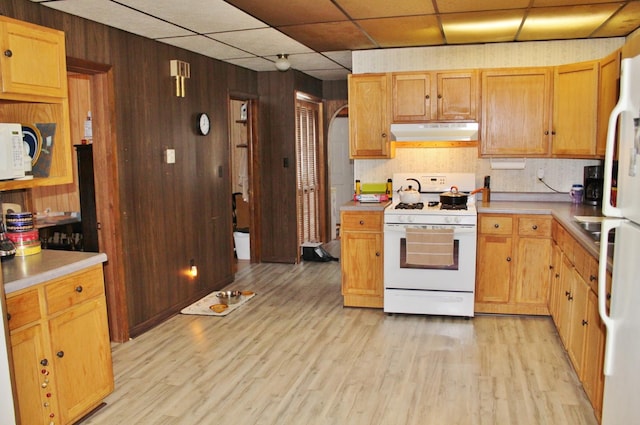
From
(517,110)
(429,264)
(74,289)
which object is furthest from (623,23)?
(74,289)

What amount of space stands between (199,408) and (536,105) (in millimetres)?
3590

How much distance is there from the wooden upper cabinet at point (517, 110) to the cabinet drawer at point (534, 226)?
65 cm

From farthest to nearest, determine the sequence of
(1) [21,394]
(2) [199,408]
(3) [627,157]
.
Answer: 1. (2) [199,408]
2. (1) [21,394]
3. (3) [627,157]

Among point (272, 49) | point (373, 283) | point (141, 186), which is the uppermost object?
point (272, 49)

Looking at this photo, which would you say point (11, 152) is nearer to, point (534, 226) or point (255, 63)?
point (255, 63)

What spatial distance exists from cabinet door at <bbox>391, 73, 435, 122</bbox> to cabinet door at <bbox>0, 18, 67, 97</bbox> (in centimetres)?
282

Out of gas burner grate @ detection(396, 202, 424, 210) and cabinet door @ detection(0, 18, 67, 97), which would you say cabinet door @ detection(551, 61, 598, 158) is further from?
cabinet door @ detection(0, 18, 67, 97)

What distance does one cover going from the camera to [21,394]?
8.13ft

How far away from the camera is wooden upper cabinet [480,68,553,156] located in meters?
4.61

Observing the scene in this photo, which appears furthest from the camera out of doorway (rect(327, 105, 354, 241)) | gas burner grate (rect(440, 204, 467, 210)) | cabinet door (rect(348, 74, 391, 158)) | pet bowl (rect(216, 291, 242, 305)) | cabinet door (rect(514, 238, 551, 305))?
doorway (rect(327, 105, 354, 241))

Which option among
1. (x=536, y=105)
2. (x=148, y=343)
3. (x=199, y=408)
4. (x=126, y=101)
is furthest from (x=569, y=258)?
(x=126, y=101)

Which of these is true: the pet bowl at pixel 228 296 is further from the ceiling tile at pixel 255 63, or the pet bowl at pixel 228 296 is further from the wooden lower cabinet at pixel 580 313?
the wooden lower cabinet at pixel 580 313

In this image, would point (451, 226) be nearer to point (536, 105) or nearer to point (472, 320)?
point (472, 320)

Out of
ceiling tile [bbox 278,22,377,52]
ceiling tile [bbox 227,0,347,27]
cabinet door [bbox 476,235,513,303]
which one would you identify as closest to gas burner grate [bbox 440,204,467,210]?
cabinet door [bbox 476,235,513,303]
